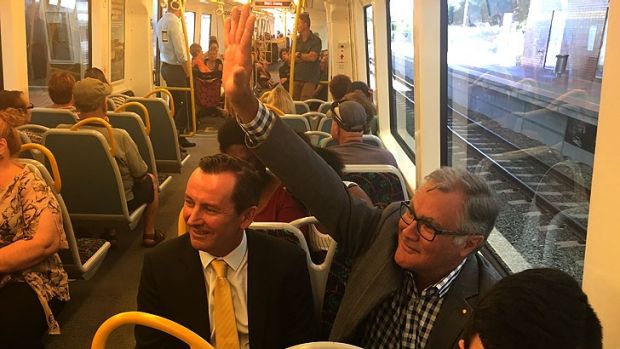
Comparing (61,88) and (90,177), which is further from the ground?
(61,88)

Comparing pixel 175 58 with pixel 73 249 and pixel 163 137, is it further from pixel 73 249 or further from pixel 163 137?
pixel 73 249

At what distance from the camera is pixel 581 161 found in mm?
2055

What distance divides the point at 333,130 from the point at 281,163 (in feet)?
6.93

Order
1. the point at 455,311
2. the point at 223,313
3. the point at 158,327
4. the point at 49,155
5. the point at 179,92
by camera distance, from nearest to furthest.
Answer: the point at 158,327 → the point at 455,311 → the point at 223,313 → the point at 49,155 → the point at 179,92

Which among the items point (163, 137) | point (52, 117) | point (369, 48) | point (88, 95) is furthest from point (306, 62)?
point (88, 95)

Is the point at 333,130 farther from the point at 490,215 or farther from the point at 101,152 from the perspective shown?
the point at 490,215

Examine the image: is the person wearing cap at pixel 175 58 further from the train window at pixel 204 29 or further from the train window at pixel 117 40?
the train window at pixel 204 29

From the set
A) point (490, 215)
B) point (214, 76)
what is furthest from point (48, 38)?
point (490, 215)

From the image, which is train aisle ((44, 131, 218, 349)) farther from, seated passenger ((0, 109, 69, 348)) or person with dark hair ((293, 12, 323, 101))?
person with dark hair ((293, 12, 323, 101))

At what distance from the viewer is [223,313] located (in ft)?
5.67

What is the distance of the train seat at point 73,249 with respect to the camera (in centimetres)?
273

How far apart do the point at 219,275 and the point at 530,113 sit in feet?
5.59

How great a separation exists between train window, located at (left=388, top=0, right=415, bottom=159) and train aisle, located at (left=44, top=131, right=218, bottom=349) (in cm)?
238

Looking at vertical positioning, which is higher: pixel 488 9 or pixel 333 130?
pixel 488 9
